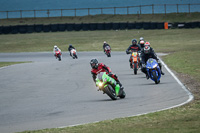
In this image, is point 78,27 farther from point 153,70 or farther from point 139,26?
point 153,70

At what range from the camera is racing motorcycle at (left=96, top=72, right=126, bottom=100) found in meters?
13.3

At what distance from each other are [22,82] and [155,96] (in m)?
8.14

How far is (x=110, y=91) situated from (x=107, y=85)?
0.22 meters

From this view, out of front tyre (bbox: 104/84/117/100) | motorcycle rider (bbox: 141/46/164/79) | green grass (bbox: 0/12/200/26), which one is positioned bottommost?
front tyre (bbox: 104/84/117/100)

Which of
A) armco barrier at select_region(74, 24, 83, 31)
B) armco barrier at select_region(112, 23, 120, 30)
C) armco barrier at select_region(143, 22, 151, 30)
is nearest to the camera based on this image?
armco barrier at select_region(143, 22, 151, 30)

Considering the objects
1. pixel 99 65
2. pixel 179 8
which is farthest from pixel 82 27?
pixel 99 65

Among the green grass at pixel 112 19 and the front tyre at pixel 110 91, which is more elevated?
the green grass at pixel 112 19

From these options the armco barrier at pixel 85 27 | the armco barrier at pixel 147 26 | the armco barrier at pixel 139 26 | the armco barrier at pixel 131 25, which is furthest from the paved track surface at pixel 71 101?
the armco barrier at pixel 85 27

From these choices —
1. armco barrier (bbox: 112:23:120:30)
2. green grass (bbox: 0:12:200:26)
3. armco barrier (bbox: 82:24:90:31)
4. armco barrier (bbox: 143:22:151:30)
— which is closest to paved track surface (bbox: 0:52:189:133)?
armco barrier (bbox: 143:22:151:30)

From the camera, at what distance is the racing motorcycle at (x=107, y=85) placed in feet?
43.5

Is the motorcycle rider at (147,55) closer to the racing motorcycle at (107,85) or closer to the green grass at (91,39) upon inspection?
the racing motorcycle at (107,85)

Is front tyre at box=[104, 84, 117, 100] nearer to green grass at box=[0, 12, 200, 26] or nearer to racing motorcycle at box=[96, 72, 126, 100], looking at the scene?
racing motorcycle at box=[96, 72, 126, 100]

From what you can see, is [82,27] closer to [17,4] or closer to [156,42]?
[156,42]

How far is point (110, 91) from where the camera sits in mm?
13359
